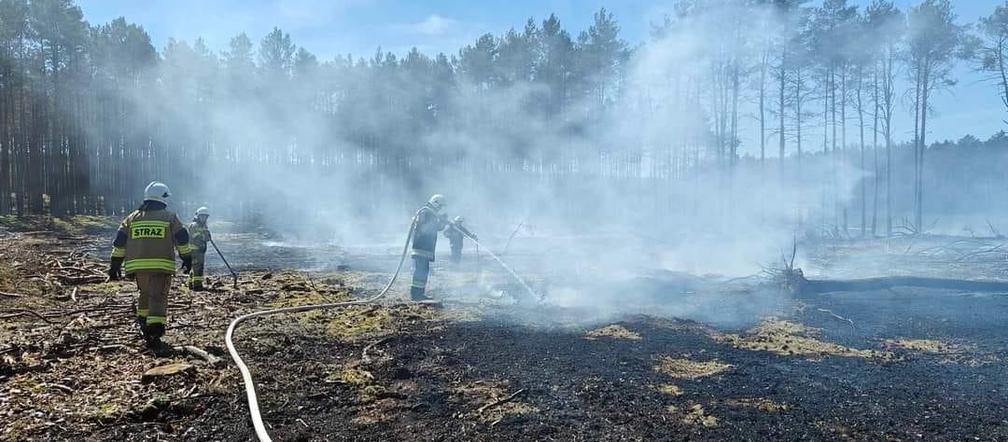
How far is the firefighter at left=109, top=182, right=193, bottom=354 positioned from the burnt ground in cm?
31

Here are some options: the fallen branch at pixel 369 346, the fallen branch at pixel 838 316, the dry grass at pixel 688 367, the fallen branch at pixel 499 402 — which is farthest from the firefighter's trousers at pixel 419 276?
the fallen branch at pixel 838 316

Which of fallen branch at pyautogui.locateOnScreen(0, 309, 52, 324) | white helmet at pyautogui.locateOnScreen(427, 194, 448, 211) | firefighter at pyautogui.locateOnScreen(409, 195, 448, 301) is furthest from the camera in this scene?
white helmet at pyautogui.locateOnScreen(427, 194, 448, 211)

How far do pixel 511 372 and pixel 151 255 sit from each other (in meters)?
4.12

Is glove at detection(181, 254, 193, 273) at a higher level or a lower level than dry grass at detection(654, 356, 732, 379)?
higher

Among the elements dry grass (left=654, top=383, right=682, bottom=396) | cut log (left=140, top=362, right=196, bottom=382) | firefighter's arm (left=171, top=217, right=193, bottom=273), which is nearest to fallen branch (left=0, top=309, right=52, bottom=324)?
firefighter's arm (left=171, top=217, right=193, bottom=273)

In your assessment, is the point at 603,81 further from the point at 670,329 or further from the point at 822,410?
the point at 822,410

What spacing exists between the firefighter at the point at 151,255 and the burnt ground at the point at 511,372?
308 mm

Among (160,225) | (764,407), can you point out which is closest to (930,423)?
(764,407)

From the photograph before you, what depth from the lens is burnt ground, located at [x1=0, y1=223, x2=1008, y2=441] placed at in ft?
12.9

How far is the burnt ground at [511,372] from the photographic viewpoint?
154 inches

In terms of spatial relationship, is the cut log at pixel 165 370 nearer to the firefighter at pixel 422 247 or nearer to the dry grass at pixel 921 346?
the firefighter at pixel 422 247

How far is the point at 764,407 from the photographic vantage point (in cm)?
435

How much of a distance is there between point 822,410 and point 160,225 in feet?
22.0

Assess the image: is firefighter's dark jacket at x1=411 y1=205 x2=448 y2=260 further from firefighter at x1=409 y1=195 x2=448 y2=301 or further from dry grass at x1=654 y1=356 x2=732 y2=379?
dry grass at x1=654 y1=356 x2=732 y2=379
